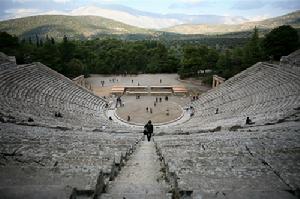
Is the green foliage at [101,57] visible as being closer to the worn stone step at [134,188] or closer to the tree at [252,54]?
the tree at [252,54]

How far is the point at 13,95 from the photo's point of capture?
21047 mm

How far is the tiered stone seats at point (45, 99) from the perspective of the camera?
62.4 ft

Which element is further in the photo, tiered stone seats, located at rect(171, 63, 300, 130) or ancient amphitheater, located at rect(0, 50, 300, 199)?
tiered stone seats, located at rect(171, 63, 300, 130)

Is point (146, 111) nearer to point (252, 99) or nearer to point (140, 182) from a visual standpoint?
point (252, 99)

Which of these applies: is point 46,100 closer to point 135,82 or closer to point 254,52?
point 135,82

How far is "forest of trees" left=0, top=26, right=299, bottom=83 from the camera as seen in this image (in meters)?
40.9

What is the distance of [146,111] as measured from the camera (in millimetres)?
30625

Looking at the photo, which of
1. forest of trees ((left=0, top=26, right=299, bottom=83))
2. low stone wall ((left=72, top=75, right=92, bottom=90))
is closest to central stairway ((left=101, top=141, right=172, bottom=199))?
low stone wall ((left=72, top=75, right=92, bottom=90))

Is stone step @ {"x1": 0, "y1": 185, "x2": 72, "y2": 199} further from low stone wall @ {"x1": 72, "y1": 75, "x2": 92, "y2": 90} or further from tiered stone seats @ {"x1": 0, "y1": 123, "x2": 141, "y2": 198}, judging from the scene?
low stone wall @ {"x1": 72, "y1": 75, "x2": 92, "y2": 90}

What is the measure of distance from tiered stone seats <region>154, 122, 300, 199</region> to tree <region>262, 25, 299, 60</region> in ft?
112

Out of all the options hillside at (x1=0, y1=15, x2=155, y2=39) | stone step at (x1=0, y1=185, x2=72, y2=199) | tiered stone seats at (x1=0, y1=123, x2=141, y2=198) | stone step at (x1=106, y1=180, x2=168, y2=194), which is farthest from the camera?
hillside at (x1=0, y1=15, x2=155, y2=39)

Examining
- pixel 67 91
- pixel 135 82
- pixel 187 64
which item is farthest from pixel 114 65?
pixel 67 91

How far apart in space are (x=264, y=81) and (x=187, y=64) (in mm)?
20703

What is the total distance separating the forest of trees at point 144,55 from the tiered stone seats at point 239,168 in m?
33.5
